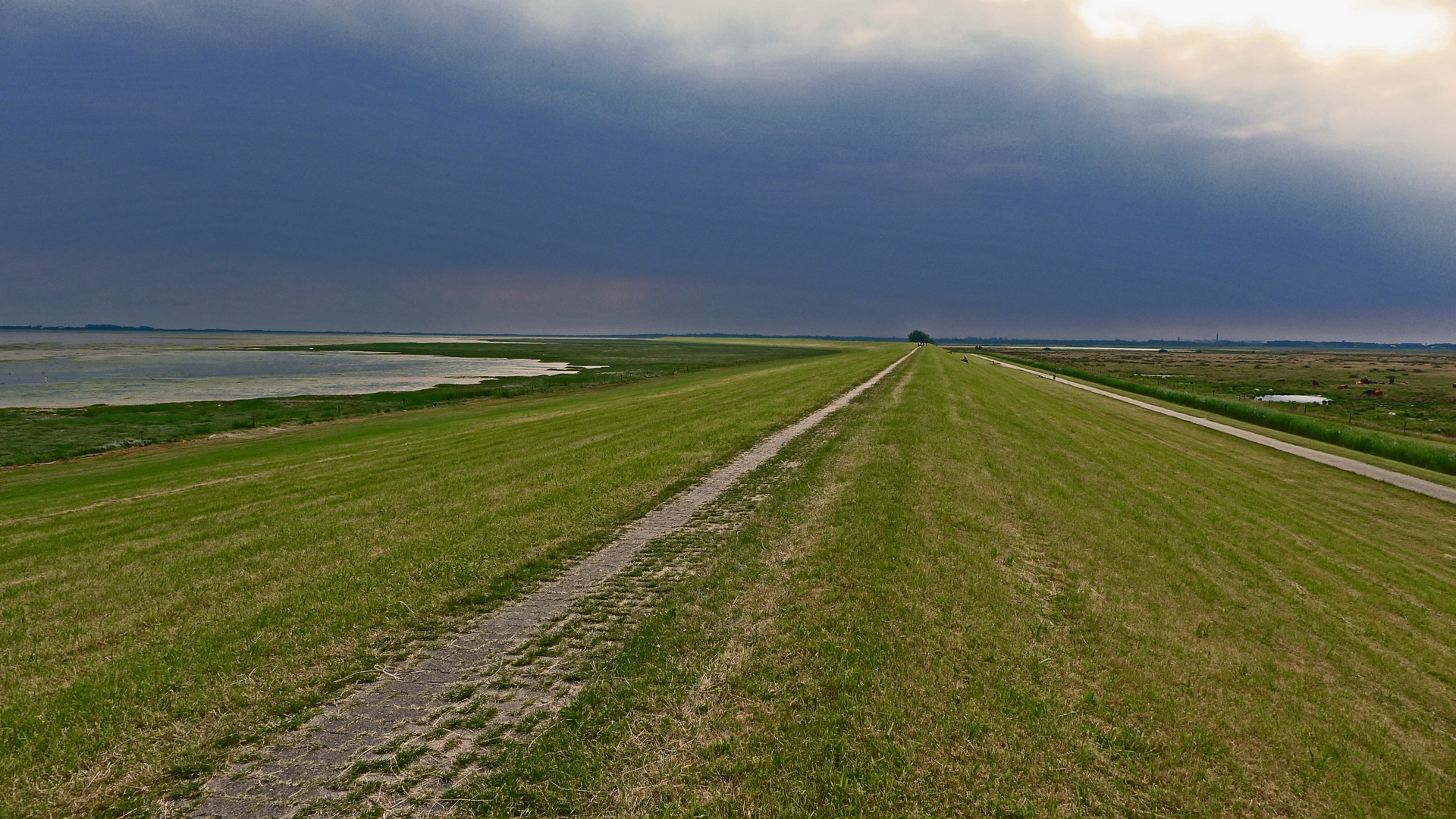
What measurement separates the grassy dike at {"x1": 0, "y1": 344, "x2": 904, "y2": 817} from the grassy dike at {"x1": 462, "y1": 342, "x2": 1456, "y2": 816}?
315 centimetres

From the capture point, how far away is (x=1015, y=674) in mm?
6227

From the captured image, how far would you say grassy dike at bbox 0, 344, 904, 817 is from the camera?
5.36 meters

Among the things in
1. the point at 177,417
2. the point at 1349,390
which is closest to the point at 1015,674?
the point at 177,417

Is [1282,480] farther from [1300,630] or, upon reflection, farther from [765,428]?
[765,428]

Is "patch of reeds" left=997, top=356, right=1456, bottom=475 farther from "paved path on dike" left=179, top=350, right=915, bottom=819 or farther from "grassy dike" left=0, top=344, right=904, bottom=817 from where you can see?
"paved path on dike" left=179, top=350, right=915, bottom=819

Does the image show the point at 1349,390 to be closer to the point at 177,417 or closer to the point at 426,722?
the point at 426,722

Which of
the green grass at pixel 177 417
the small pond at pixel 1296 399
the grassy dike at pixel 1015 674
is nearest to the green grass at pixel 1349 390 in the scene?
the small pond at pixel 1296 399

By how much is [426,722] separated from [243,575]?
20.3ft

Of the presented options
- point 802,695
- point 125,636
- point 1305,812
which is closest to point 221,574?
point 125,636

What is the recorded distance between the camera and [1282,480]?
19.4 metres

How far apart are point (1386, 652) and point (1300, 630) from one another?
1.09 meters

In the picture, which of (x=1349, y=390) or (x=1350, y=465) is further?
(x=1349, y=390)

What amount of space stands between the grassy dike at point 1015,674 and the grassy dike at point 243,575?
315cm

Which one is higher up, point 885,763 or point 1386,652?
point 885,763
